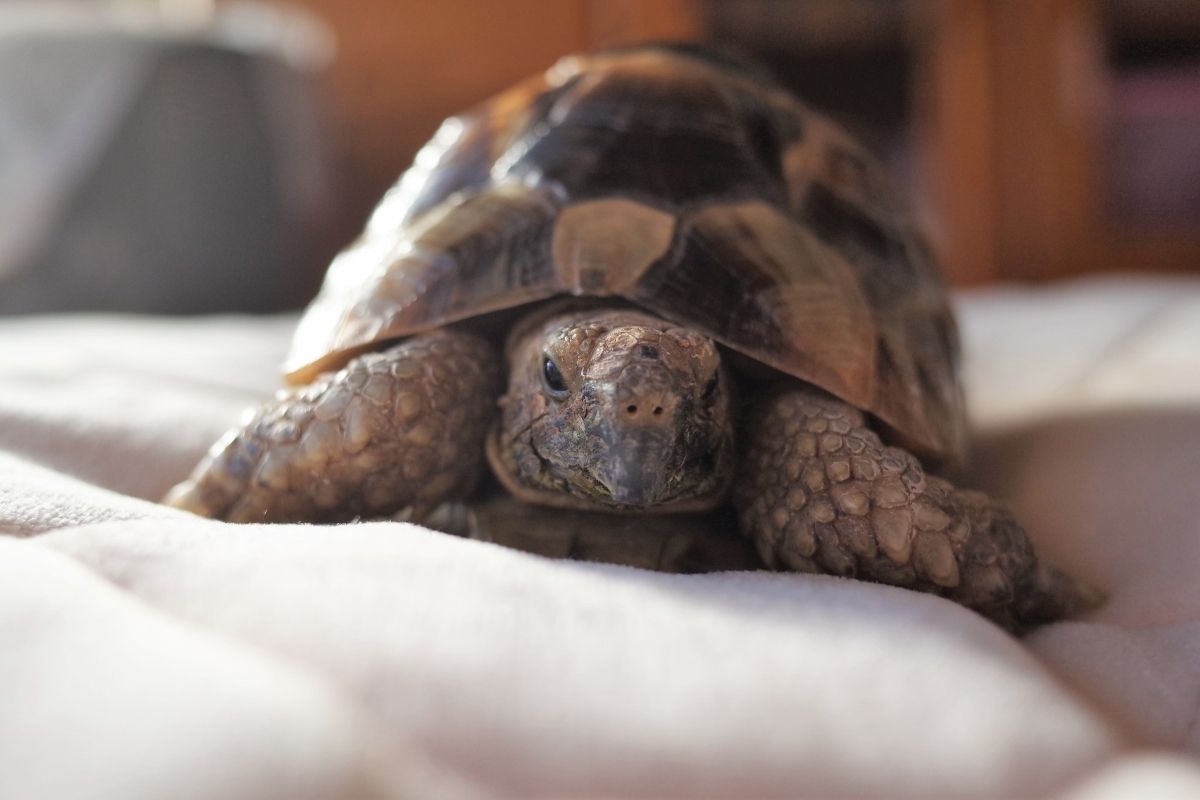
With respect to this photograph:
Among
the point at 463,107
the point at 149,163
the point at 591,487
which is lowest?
the point at 463,107

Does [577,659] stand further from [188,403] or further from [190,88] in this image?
[190,88]

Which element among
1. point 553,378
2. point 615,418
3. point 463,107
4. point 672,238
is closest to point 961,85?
point 463,107

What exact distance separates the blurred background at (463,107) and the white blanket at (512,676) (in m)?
3.15

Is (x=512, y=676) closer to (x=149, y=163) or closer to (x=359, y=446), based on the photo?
(x=359, y=446)

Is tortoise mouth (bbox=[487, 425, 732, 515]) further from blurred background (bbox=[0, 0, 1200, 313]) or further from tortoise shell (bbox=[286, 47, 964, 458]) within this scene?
blurred background (bbox=[0, 0, 1200, 313])

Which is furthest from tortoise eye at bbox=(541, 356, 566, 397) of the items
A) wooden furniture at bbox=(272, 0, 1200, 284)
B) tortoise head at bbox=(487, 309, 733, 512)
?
wooden furniture at bbox=(272, 0, 1200, 284)

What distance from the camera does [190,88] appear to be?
13.6ft

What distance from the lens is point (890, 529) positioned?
1.12 meters

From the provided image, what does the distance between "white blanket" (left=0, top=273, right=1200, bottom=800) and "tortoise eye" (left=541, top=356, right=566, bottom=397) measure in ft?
0.87

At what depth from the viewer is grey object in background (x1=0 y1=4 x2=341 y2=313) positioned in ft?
12.1

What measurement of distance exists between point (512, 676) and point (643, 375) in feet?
1.35

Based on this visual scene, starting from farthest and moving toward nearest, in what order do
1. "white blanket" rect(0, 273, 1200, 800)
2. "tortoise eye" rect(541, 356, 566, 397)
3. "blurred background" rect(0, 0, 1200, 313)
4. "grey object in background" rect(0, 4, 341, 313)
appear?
"blurred background" rect(0, 0, 1200, 313), "grey object in background" rect(0, 4, 341, 313), "tortoise eye" rect(541, 356, 566, 397), "white blanket" rect(0, 273, 1200, 800)

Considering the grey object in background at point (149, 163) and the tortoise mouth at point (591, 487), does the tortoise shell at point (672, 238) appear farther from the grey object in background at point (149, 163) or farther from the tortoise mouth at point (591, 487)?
the grey object in background at point (149, 163)


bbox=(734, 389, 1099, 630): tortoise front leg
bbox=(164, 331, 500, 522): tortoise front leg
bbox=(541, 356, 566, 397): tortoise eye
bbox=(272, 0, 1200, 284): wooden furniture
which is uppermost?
bbox=(541, 356, 566, 397): tortoise eye
